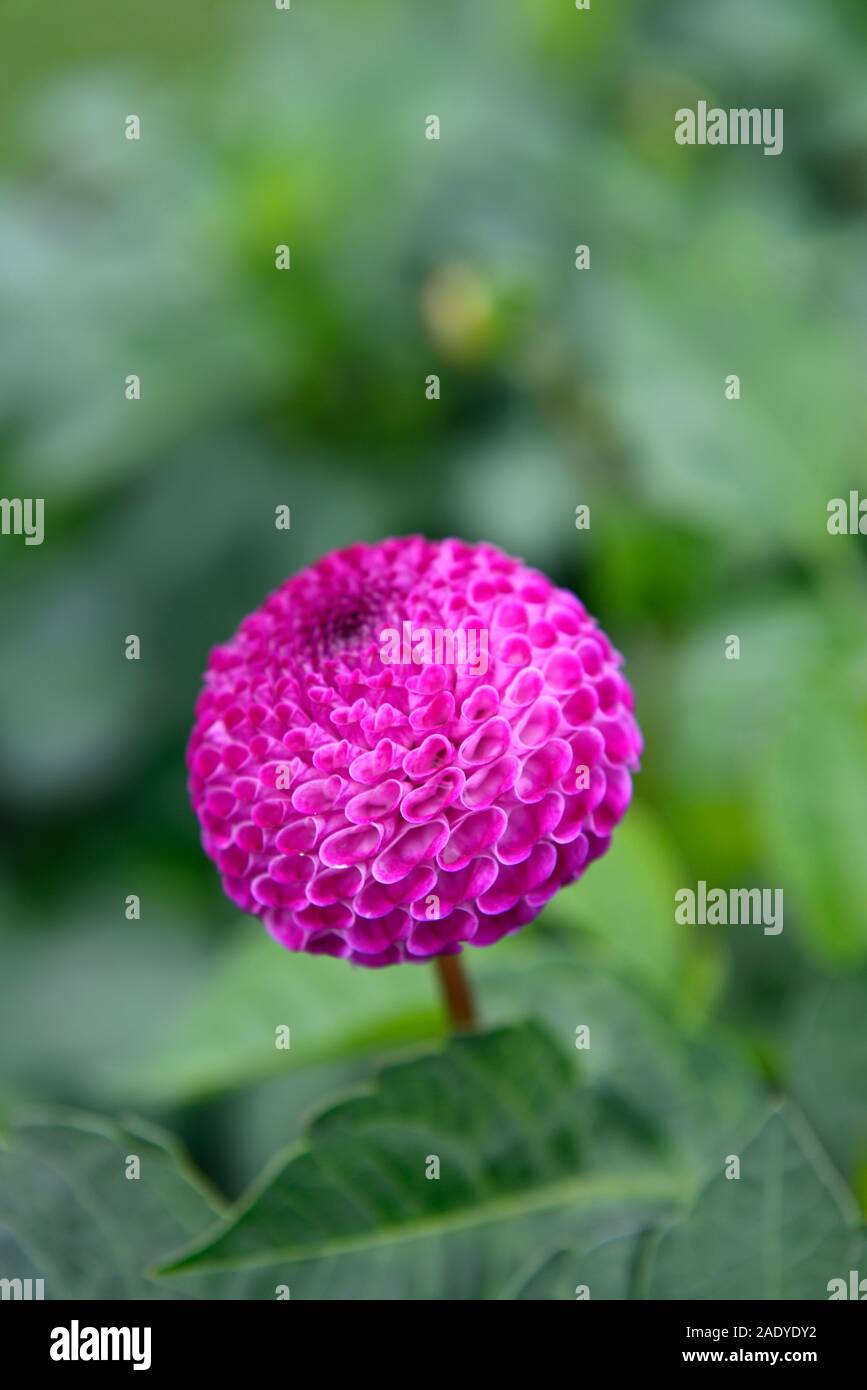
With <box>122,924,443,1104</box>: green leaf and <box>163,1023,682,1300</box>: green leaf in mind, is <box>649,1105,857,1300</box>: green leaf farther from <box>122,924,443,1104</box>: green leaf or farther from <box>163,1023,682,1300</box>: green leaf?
<box>122,924,443,1104</box>: green leaf

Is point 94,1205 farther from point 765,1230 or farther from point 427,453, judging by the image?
point 427,453

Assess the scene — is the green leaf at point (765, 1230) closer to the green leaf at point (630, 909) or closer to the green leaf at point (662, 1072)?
the green leaf at point (662, 1072)

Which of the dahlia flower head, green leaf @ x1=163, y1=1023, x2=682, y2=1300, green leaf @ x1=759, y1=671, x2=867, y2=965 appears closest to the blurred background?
green leaf @ x1=759, y1=671, x2=867, y2=965

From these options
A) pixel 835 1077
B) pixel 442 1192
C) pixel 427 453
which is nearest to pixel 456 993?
pixel 442 1192

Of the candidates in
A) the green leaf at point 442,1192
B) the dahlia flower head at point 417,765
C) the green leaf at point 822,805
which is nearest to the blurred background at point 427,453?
the green leaf at point 822,805

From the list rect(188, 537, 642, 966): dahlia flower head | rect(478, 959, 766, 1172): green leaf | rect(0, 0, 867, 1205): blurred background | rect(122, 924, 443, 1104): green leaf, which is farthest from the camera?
rect(0, 0, 867, 1205): blurred background

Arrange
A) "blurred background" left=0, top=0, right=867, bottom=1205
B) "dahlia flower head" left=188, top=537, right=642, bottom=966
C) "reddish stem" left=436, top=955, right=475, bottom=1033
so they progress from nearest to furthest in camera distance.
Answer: "dahlia flower head" left=188, top=537, right=642, bottom=966 < "reddish stem" left=436, top=955, right=475, bottom=1033 < "blurred background" left=0, top=0, right=867, bottom=1205

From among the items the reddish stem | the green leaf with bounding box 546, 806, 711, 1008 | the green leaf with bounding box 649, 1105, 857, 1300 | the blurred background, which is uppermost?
the blurred background
